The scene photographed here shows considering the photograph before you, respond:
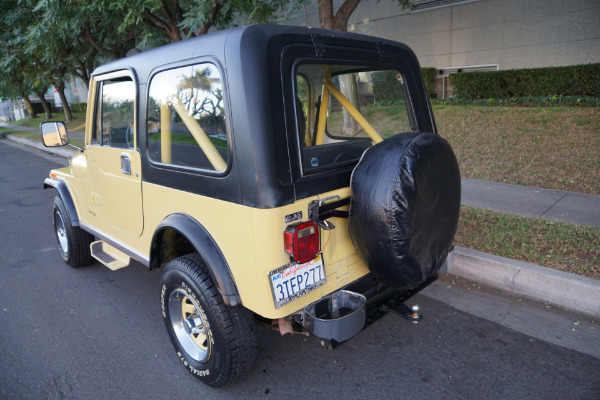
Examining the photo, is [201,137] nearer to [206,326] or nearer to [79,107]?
[206,326]

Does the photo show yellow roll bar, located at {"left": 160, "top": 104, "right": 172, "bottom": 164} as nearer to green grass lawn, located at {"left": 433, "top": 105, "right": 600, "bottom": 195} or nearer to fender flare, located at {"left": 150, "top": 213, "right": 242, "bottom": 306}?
fender flare, located at {"left": 150, "top": 213, "right": 242, "bottom": 306}

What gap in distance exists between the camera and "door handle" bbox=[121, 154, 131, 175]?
3246mm

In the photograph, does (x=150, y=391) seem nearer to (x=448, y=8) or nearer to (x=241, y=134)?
(x=241, y=134)

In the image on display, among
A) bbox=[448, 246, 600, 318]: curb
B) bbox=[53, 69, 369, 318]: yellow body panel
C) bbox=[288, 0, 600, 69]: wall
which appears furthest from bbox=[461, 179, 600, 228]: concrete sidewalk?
bbox=[288, 0, 600, 69]: wall

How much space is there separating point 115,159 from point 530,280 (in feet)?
11.8

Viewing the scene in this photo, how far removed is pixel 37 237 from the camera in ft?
19.7

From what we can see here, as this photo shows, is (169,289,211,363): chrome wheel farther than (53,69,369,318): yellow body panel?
Yes

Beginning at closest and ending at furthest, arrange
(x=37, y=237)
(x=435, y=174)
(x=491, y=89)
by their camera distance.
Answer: (x=435, y=174) < (x=37, y=237) < (x=491, y=89)

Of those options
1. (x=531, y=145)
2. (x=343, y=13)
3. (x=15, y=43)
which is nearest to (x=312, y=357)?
(x=531, y=145)

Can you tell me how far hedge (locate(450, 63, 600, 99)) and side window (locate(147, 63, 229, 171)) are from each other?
9.61 m

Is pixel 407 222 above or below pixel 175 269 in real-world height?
above

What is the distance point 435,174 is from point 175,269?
1.67 metres

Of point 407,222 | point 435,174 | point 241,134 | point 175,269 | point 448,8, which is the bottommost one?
point 175,269

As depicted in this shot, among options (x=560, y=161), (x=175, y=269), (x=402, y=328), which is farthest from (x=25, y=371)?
(x=560, y=161)
